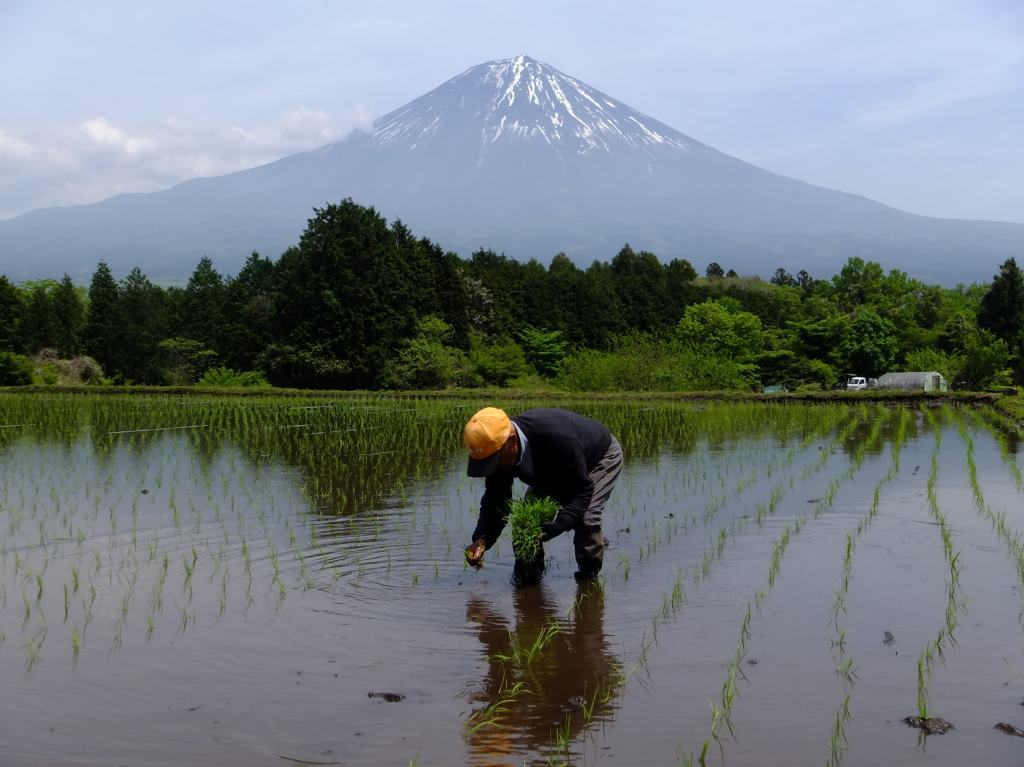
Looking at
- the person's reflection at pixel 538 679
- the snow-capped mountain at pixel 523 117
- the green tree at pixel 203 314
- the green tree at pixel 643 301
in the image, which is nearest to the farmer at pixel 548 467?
the person's reflection at pixel 538 679

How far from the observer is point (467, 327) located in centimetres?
3484

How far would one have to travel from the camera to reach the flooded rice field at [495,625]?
10.5 ft

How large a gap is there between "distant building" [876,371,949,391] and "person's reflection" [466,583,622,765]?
25816 millimetres

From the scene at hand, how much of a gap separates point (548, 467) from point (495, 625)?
800 millimetres

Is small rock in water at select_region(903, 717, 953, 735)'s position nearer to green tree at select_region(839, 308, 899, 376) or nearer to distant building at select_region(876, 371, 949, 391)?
distant building at select_region(876, 371, 949, 391)

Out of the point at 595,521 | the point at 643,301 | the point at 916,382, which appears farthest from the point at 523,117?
the point at 595,521

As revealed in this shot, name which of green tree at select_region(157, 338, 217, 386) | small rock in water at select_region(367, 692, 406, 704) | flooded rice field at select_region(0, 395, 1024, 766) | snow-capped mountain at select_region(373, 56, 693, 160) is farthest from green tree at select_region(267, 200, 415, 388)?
snow-capped mountain at select_region(373, 56, 693, 160)

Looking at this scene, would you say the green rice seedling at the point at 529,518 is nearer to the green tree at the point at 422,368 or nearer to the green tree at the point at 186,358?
the green tree at the point at 422,368

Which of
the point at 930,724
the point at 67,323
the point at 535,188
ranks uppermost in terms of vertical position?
the point at 535,188

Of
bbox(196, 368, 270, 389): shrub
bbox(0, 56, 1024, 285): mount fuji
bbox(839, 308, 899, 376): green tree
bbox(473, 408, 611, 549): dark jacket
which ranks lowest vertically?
bbox(196, 368, 270, 389): shrub

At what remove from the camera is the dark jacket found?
4773 mm

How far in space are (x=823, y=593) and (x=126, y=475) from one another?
23.2 feet

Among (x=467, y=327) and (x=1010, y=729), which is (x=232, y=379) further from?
(x=1010, y=729)

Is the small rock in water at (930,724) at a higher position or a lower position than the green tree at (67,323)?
lower
